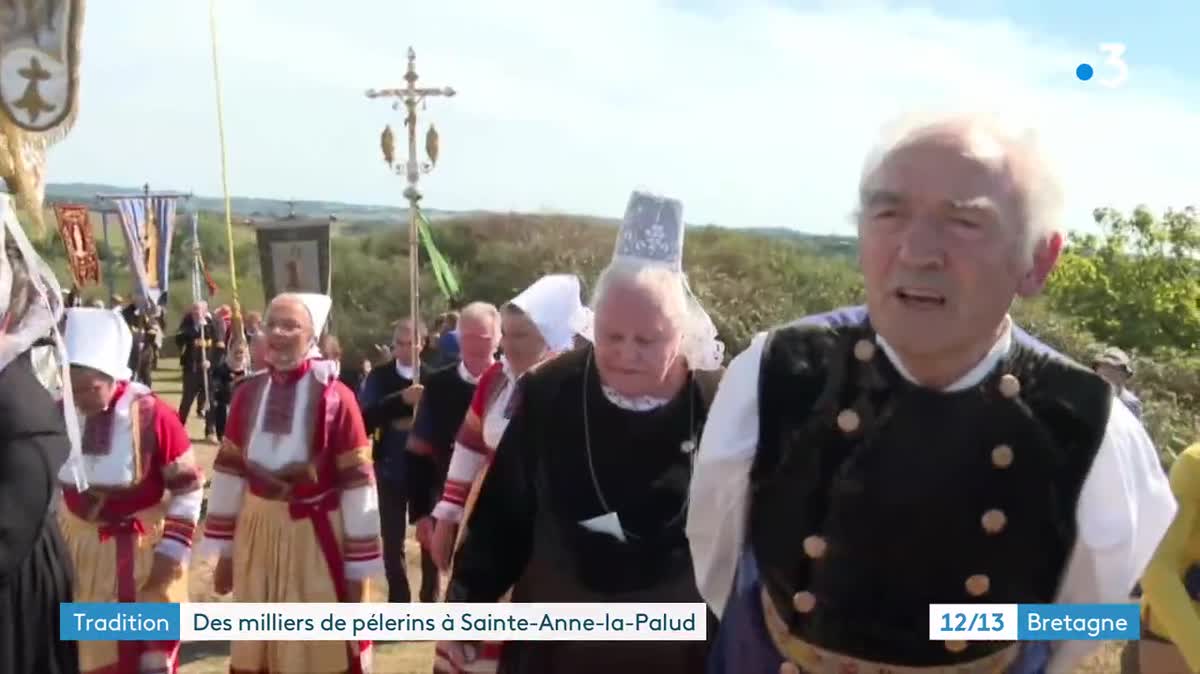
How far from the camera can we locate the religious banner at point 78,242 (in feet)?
60.5

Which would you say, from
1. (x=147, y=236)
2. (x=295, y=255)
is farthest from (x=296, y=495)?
(x=147, y=236)

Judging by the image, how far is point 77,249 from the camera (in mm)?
18578

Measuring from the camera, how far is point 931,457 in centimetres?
196

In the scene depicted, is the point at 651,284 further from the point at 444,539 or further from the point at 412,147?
the point at 412,147

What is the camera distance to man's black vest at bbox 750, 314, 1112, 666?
1958 millimetres

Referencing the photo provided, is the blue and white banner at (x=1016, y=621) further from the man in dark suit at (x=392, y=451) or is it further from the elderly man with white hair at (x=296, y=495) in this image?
the man in dark suit at (x=392, y=451)

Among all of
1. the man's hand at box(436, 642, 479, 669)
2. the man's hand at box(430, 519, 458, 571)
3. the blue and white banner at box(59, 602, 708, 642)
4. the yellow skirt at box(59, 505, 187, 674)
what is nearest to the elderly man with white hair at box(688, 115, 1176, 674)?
the blue and white banner at box(59, 602, 708, 642)

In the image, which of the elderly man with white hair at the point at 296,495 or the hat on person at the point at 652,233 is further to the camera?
the elderly man with white hair at the point at 296,495

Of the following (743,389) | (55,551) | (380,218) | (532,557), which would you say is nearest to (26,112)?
(55,551)

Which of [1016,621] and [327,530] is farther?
[327,530]

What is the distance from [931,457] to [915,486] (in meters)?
0.05

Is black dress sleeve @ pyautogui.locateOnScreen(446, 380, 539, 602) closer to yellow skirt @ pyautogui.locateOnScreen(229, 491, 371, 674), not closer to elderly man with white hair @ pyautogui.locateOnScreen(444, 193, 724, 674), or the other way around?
elderly man with white hair @ pyautogui.locateOnScreen(444, 193, 724, 674)

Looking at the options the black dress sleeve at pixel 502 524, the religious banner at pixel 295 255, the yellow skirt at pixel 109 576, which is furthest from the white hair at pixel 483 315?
the religious banner at pixel 295 255

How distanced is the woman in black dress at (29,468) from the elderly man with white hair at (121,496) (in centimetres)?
188
